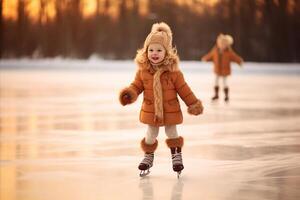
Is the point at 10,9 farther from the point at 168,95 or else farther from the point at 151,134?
the point at 168,95

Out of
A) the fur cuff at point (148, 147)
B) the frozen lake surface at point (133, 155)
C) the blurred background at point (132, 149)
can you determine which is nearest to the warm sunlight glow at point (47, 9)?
the blurred background at point (132, 149)

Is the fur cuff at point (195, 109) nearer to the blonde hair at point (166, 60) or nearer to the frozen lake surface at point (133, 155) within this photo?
the blonde hair at point (166, 60)

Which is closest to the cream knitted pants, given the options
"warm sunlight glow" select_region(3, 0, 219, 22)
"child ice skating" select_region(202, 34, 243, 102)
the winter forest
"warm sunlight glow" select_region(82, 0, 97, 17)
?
"child ice skating" select_region(202, 34, 243, 102)

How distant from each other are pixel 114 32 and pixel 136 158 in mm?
23184

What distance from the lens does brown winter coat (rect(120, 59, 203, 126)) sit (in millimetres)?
4328

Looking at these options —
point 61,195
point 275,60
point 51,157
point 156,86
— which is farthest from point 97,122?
point 275,60

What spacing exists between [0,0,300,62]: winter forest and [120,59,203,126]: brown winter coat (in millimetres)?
21872

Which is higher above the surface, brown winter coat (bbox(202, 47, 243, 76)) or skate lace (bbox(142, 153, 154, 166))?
brown winter coat (bbox(202, 47, 243, 76))

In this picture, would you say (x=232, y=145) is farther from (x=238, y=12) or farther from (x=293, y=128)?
(x=238, y=12)

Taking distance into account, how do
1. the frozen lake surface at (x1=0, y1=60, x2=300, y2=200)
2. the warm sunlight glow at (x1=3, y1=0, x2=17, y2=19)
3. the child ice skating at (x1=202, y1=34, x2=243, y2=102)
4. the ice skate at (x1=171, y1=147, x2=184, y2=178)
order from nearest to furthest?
the frozen lake surface at (x1=0, y1=60, x2=300, y2=200)
the ice skate at (x1=171, y1=147, x2=184, y2=178)
the child ice skating at (x1=202, y1=34, x2=243, y2=102)
the warm sunlight glow at (x1=3, y1=0, x2=17, y2=19)

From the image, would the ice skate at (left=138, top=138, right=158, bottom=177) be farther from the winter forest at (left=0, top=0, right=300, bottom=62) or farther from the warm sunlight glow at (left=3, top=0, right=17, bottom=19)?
the warm sunlight glow at (left=3, top=0, right=17, bottom=19)

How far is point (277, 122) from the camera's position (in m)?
7.89

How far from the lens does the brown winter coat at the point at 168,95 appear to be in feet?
14.2

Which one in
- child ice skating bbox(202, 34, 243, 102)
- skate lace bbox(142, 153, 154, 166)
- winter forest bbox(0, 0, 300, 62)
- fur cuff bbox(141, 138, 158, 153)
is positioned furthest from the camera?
winter forest bbox(0, 0, 300, 62)
